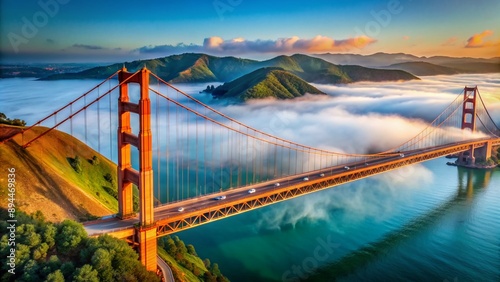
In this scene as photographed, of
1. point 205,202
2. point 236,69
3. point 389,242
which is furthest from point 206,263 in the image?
point 236,69

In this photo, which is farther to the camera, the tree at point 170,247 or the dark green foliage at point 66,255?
the tree at point 170,247

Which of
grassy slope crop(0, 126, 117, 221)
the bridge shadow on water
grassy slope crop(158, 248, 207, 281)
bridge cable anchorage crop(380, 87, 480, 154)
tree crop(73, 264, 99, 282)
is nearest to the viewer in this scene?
tree crop(73, 264, 99, 282)

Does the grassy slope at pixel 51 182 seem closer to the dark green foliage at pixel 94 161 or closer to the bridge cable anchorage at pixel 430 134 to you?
the dark green foliage at pixel 94 161

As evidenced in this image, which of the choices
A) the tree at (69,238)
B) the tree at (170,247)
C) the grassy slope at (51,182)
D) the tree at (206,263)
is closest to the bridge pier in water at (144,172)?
the tree at (69,238)

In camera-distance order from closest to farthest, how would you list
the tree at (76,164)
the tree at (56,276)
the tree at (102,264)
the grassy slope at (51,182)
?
the tree at (56,276) < the tree at (102,264) < the grassy slope at (51,182) < the tree at (76,164)

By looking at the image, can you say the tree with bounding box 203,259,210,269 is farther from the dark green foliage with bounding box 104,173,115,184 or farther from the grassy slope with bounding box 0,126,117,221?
the dark green foliage with bounding box 104,173,115,184

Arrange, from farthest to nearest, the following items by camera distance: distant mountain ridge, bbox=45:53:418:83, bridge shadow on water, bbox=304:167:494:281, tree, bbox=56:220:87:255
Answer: distant mountain ridge, bbox=45:53:418:83
bridge shadow on water, bbox=304:167:494:281
tree, bbox=56:220:87:255

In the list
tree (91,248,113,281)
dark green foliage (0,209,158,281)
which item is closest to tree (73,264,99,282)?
dark green foliage (0,209,158,281)
